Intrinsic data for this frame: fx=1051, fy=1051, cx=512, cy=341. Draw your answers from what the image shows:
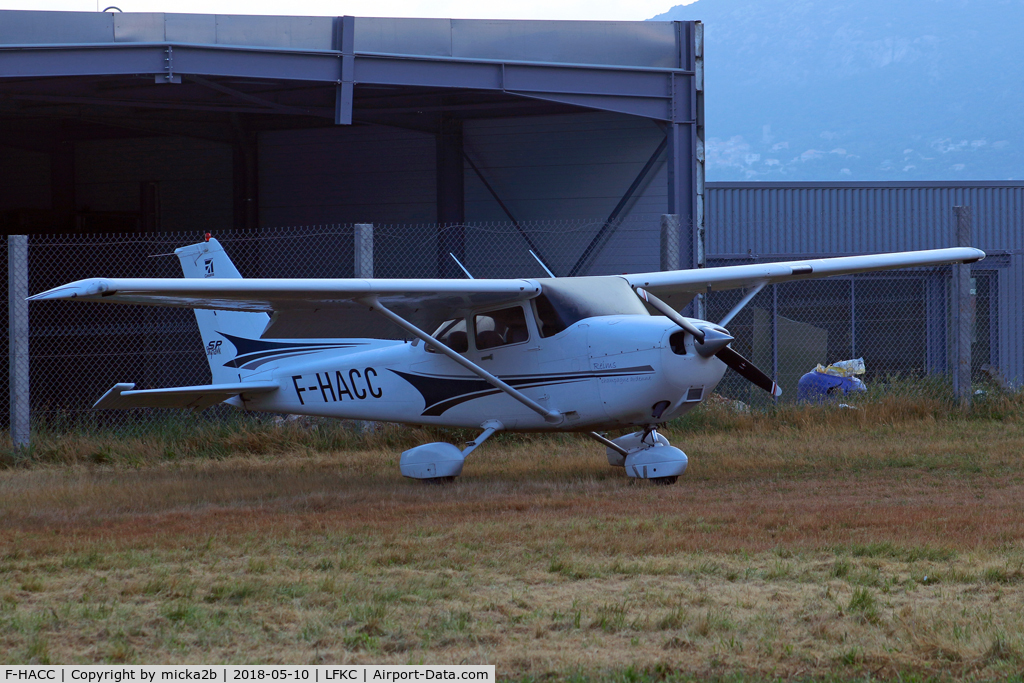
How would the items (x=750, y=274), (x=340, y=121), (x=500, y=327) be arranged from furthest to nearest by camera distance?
(x=340, y=121), (x=750, y=274), (x=500, y=327)

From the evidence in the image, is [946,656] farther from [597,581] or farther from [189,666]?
[189,666]

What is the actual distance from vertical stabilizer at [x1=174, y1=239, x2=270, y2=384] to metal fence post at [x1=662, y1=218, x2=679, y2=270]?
452 cm

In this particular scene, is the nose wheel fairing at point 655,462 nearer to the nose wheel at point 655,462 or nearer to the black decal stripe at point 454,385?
the nose wheel at point 655,462

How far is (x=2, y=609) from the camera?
14.1ft

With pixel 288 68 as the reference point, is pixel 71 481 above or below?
below

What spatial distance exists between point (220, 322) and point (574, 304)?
4046 millimetres

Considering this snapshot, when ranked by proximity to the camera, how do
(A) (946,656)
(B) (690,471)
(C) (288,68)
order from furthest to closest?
(C) (288,68) → (B) (690,471) → (A) (946,656)

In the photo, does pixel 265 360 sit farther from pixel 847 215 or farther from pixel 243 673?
pixel 847 215

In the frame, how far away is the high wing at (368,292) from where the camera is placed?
289 inches

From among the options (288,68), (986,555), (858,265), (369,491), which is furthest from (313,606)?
(288,68)

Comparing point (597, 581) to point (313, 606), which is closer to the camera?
point (313, 606)

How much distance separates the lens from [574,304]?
8586 mm

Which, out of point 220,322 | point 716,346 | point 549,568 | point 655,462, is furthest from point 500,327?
point 549,568

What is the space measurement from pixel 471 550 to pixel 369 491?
2802 mm
